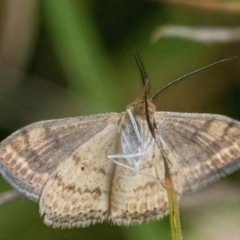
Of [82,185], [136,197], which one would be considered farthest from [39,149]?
[136,197]

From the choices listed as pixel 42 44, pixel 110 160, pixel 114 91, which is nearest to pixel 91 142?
pixel 110 160

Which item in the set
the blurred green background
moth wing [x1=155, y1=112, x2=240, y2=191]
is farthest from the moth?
the blurred green background

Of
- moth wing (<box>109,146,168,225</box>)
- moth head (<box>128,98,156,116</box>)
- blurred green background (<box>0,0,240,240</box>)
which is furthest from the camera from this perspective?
blurred green background (<box>0,0,240,240</box>)

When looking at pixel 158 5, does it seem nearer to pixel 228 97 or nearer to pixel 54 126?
pixel 228 97

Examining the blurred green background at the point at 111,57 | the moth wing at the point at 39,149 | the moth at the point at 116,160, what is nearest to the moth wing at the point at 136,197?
the moth at the point at 116,160

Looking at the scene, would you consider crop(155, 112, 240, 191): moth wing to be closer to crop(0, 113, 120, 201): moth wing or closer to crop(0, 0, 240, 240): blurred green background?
crop(0, 113, 120, 201): moth wing

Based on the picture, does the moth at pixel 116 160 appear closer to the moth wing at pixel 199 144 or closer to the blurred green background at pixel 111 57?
the moth wing at pixel 199 144

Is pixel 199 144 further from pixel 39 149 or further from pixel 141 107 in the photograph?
pixel 39 149
